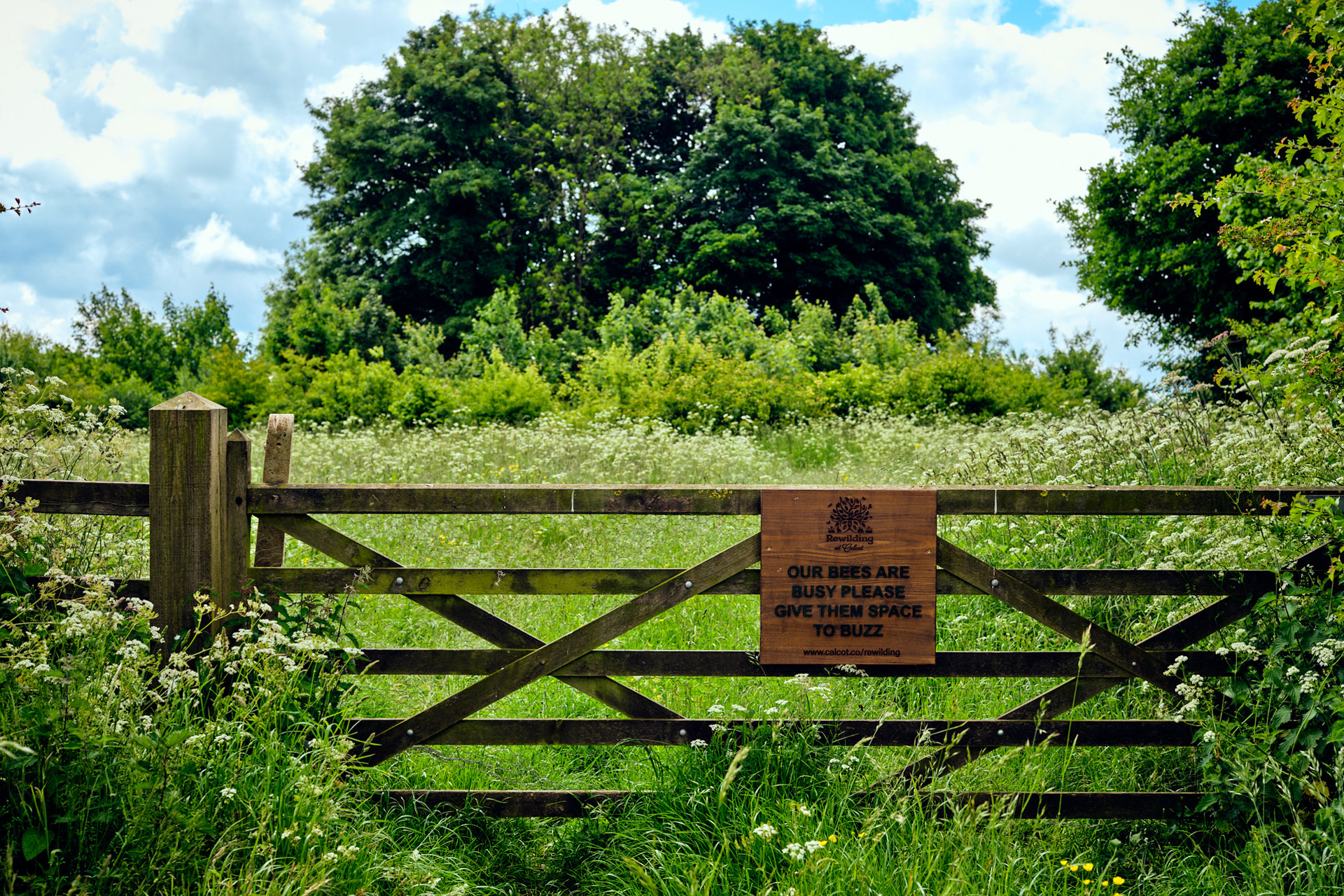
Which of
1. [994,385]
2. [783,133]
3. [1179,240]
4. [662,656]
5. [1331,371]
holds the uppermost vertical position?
[783,133]

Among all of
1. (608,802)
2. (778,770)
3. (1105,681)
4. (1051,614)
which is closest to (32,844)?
(608,802)

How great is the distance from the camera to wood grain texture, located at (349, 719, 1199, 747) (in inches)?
148

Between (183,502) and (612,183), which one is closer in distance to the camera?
(183,502)

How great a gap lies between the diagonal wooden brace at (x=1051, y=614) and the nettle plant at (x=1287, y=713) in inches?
5.6

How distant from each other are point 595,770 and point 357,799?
4.62 ft

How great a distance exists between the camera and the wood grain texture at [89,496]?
3.77 m

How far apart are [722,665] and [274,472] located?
82.2 inches

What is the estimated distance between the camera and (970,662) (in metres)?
3.82

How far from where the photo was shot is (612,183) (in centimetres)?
3250

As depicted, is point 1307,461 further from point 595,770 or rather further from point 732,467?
point 732,467

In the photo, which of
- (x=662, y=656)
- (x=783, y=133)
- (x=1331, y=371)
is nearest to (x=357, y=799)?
(x=662, y=656)

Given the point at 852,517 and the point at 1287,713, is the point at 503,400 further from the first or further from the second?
the point at 1287,713

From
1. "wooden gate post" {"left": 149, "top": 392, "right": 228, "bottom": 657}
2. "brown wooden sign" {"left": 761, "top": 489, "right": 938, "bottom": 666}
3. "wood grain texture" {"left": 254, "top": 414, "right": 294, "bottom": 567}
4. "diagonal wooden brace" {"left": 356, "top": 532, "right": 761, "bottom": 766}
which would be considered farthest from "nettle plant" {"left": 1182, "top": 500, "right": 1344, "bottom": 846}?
"wooden gate post" {"left": 149, "top": 392, "right": 228, "bottom": 657}

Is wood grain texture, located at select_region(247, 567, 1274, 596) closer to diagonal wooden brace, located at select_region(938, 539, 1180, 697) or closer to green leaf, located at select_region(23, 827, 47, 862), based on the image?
diagonal wooden brace, located at select_region(938, 539, 1180, 697)
